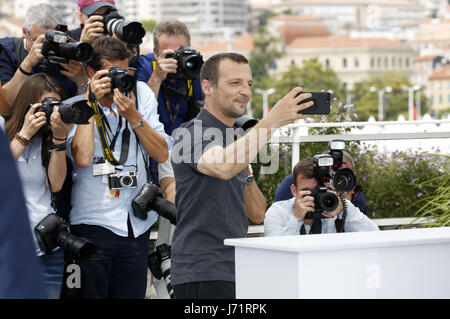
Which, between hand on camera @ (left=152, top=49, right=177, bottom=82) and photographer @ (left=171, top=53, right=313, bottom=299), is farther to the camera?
hand on camera @ (left=152, top=49, right=177, bottom=82)

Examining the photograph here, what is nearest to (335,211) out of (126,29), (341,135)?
(126,29)

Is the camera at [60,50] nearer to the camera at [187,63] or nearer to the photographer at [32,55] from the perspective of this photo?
the photographer at [32,55]

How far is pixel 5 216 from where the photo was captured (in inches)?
53.7

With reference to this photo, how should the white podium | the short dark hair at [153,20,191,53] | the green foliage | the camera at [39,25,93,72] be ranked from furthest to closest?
1. the green foliage
2. the short dark hair at [153,20,191,53]
3. the camera at [39,25,93,72]
4. the white podium

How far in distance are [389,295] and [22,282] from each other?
5.39 feet

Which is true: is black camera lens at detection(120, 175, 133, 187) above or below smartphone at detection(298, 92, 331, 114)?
below

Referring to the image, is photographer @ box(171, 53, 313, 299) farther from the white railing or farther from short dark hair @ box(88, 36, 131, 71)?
the white railing

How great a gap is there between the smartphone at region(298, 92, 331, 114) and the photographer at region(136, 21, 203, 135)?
4.60 feet

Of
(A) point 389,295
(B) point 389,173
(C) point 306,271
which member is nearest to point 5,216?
(C) point 306,271

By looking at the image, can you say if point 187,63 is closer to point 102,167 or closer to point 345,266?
point 102,167

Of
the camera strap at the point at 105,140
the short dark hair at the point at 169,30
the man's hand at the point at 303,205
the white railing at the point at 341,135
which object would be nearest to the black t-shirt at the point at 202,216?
the man's hand at the point at 303,205

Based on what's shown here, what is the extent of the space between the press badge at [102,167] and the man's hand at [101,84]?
0.32m

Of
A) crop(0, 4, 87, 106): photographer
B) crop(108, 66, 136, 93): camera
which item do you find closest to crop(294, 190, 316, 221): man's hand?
crop(108, 66, 136, 93): camera

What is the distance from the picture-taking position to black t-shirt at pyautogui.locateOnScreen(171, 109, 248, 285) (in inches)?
136
